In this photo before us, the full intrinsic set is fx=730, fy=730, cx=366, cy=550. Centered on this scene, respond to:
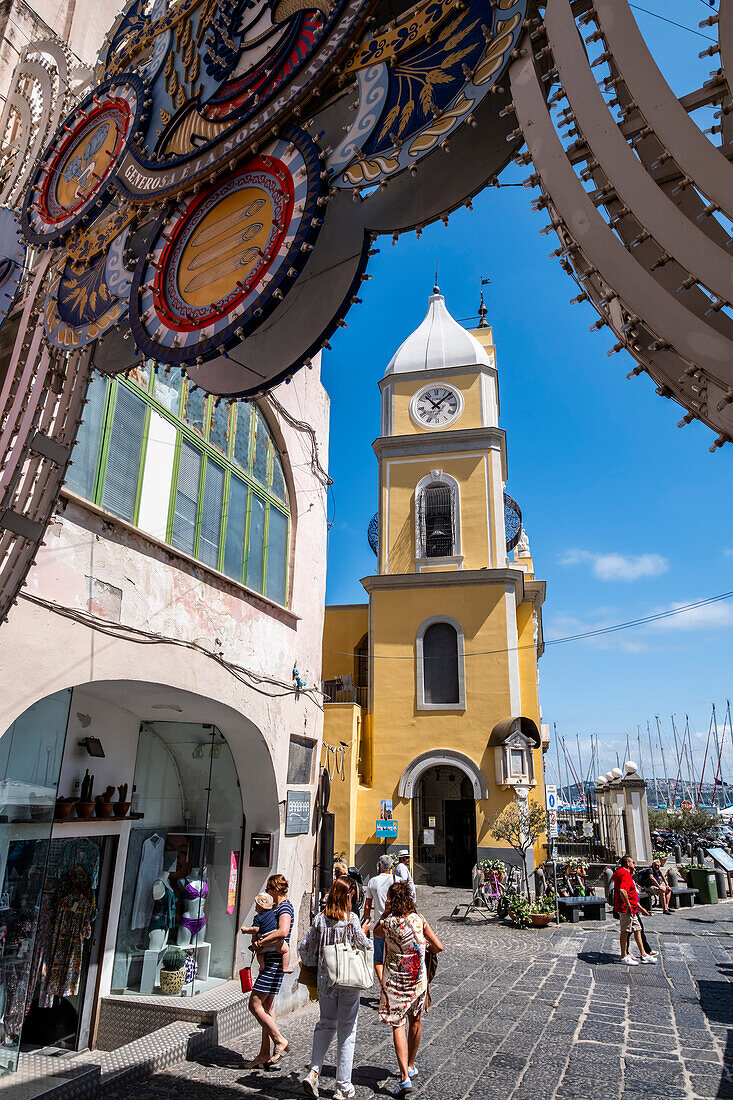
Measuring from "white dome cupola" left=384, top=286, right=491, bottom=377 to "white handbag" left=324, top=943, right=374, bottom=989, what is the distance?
2256 centimetres

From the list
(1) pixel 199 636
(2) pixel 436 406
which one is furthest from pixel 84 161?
(2) pixel 436 406

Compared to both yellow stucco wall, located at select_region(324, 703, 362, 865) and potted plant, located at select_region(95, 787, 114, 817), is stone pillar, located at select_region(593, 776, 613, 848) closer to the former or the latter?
yellow stucco wall, located at select_region(324, 703, 362, 865)

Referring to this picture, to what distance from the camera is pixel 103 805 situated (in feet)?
25.1

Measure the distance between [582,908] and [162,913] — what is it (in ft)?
36.9

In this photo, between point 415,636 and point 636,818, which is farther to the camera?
point 415,636

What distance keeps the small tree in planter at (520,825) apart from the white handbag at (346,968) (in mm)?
13790

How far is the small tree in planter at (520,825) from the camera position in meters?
19.0

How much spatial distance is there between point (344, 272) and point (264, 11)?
2.10 meters

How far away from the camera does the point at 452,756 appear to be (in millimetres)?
21531

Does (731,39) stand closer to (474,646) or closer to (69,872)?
(69,872)

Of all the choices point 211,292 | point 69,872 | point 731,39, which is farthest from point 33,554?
point 731,39

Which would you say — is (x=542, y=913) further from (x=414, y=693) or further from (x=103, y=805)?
(x=103, y=805)

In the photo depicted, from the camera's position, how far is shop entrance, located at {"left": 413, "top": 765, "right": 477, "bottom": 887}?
21922 mm

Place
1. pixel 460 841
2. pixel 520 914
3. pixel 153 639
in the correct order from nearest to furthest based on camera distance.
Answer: pixel 153 639 → pixel 520 914 → pixel 460 841
